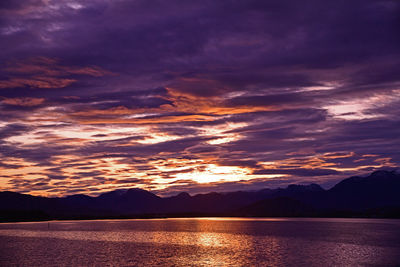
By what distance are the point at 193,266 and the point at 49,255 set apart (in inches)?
1584

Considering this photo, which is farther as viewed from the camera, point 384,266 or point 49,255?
point 49,255

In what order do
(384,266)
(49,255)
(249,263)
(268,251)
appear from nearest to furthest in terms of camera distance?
(384,266) < (249,263) < (49,255) < (268,251)

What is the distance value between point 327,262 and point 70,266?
52.3 metres

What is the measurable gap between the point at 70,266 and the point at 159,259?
19.8 m

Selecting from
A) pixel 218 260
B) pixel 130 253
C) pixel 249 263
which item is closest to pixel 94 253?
pixel 130 253

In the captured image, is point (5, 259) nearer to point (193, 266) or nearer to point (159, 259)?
point (159, 259)

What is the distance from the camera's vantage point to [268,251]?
357 feet

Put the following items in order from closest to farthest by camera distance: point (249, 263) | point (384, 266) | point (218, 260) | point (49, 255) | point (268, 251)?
1. point (384, 266)
2. point (249, 263)
3. point (218, 260)
4. point (49, 255)
5. point (268, 251)

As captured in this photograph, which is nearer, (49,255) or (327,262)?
(327,262)

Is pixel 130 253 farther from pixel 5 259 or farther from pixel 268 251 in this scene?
pixel 268 251

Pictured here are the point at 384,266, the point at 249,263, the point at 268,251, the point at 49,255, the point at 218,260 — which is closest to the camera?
the point at 384,266

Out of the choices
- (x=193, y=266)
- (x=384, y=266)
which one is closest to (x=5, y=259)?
(x=193, y=266)

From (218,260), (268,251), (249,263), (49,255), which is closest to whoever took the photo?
(249,263)

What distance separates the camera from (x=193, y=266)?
82.3 meters
